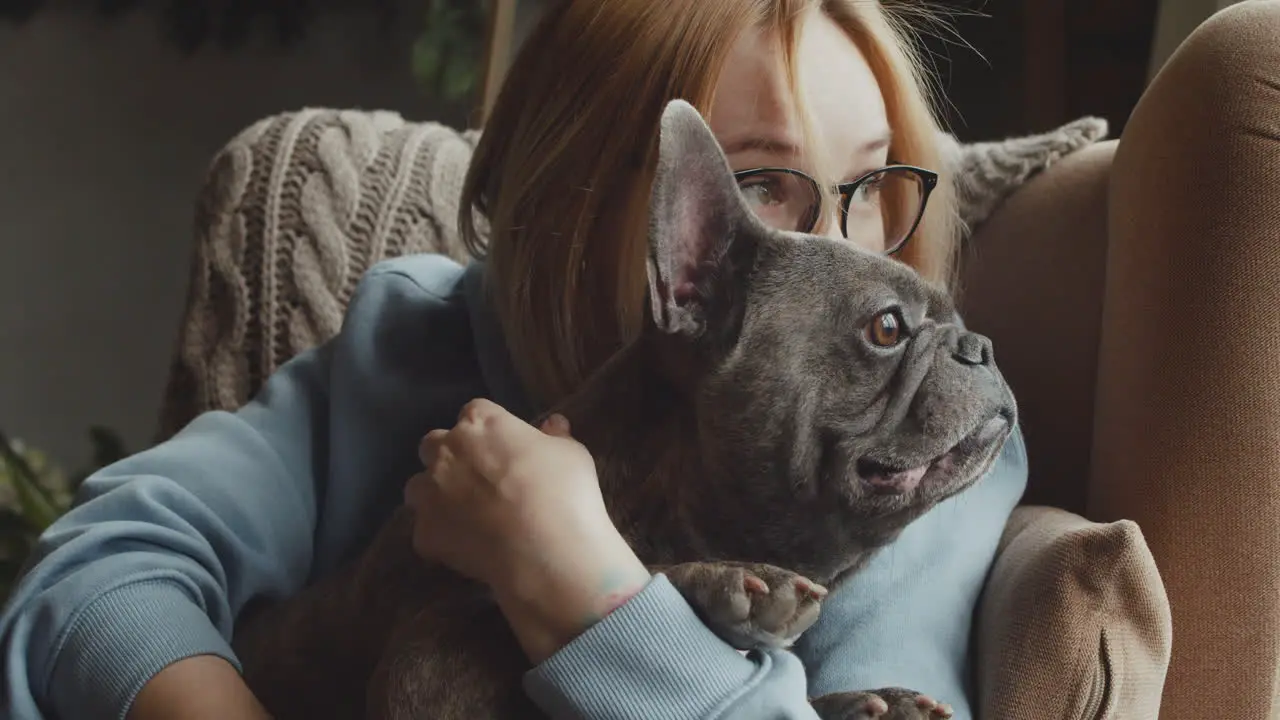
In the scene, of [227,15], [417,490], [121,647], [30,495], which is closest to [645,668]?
[417,490]

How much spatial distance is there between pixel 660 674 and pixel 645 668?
1 centimetres

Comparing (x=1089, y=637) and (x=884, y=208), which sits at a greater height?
(x=884, y=208)

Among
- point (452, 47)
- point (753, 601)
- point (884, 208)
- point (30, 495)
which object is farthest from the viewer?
point (452, 47)

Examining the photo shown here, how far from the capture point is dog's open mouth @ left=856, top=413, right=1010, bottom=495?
2.30 ft

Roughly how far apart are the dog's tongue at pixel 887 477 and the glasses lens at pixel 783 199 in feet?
0.93

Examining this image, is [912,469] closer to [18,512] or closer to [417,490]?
[417,490]

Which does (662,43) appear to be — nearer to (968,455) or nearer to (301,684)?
(968,455)

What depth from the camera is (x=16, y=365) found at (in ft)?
10.4

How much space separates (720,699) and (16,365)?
9.90ft

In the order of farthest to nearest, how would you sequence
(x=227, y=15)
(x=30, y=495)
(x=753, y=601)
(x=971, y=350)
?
1. (x=227, y=15)
2. (x=30, y=495)
3. (x=971, y=350)
4. (x=753, y=601)

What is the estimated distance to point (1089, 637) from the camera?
2.69 feet

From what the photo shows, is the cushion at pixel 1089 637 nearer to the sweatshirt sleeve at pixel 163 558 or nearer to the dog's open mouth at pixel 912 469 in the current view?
the dog's open mouth at pixel 912 469

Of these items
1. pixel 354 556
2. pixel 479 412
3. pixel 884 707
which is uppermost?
pixel 479 412

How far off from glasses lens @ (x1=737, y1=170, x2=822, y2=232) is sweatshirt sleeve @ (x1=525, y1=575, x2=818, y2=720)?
14.4 inches
